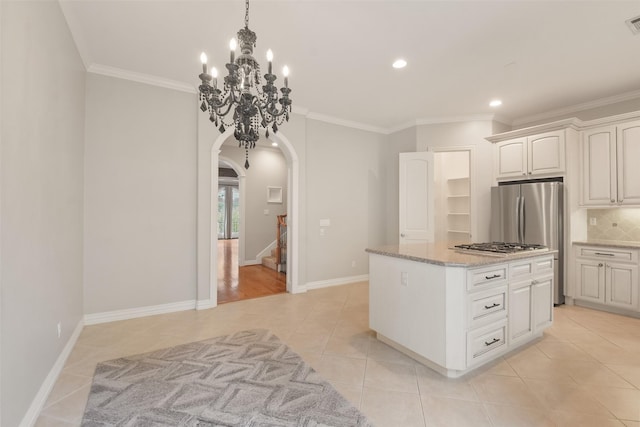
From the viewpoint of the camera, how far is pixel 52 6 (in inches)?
84.2

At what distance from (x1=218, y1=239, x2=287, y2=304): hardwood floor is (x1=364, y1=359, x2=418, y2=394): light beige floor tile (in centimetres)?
247

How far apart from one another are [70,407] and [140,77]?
132 inches

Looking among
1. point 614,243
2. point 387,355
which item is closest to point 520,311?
point 387,355

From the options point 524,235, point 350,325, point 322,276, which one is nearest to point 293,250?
point 322,276

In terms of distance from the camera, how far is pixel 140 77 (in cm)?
344

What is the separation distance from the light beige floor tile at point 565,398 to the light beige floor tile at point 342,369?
1.23 meters

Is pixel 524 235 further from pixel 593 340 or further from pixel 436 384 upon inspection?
pixel 436 384

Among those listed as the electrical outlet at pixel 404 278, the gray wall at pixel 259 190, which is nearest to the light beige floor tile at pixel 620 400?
the electrical outlet at pixel 404 278

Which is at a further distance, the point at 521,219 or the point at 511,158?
the point at 511,158

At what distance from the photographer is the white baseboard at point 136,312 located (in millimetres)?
3213

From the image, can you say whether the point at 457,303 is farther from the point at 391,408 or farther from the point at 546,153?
the point at 546,153

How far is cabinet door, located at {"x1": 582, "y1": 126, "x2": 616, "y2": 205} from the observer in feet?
12.3

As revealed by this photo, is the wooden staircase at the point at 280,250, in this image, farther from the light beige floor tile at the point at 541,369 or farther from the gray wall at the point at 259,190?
the light beige floor tile at the point at 541,369

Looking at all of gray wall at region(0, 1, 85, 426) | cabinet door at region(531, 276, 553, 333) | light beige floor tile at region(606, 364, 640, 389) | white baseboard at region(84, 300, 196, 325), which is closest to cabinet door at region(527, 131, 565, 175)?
cabinet door at region(531, 276, 553, 333)
